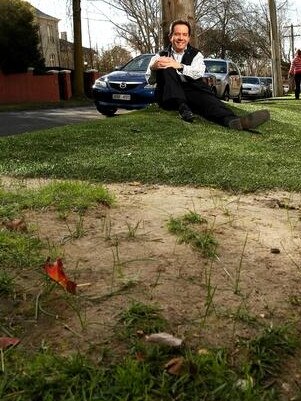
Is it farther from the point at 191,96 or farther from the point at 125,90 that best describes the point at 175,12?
the point at 125,90

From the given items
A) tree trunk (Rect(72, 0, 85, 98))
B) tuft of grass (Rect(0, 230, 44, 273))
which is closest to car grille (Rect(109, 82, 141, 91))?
tuft of grass (Rect(0, 230, 44, 273))

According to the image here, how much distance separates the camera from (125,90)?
1153 cm

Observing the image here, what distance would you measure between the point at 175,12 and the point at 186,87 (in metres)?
2.66

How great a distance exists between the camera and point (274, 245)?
103 inches

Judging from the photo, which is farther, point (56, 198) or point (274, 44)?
point (274, 44)

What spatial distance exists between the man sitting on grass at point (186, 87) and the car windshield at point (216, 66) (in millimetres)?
11334

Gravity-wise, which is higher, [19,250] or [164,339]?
[19,250]

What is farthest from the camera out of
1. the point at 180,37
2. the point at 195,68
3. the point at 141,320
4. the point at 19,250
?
the point at 180,37

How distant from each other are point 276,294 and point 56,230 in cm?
120

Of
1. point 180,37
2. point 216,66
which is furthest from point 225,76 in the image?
point 180,37

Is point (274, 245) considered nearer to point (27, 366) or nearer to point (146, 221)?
point (146, 221)

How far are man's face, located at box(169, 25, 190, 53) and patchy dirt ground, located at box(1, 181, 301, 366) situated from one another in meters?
4.04

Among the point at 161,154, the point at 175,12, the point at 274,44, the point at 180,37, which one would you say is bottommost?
the point at 161,154

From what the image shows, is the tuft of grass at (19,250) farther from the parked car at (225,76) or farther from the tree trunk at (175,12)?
the parked car at (225,76)
